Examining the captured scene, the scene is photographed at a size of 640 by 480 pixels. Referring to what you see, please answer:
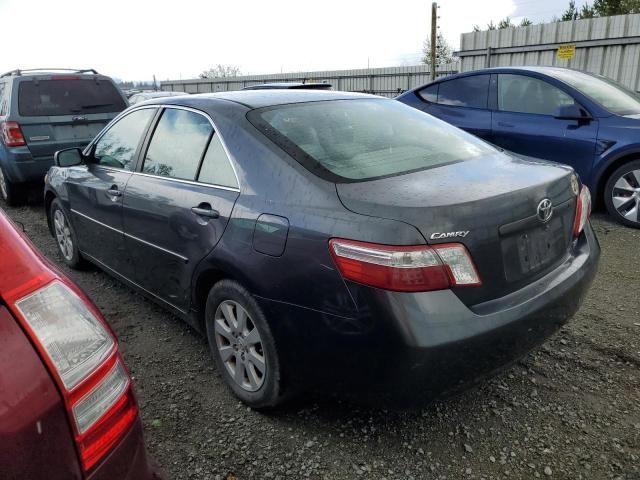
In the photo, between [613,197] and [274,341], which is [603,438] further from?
[613,197]

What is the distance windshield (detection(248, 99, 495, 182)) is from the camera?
2.24 m

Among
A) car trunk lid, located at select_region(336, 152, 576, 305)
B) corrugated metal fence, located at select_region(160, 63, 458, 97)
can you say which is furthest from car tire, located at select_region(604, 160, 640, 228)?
corrugated metal fence, located at select_region(160, 63, 458, 97)

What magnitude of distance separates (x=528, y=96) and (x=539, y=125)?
0.42 metres

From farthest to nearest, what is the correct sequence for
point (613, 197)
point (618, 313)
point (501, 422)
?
point (613, 197), point (618, 313), point (501, 422)

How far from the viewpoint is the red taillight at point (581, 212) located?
2476 mm

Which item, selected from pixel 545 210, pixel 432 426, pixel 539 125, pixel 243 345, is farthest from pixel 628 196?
pixel 243 345

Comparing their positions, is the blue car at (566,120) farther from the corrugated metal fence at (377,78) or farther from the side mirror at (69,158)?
the corrugated metal fence at (377,78)

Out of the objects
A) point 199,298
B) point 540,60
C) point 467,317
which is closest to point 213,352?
point 199,298

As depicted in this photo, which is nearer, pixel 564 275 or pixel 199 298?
pixel 564 275

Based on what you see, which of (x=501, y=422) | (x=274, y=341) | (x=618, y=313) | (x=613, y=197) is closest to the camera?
(x=274, y=341)

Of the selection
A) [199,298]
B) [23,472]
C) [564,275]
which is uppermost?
[23,472]

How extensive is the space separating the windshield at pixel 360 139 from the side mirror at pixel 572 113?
2.91 metres

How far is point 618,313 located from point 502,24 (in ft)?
113

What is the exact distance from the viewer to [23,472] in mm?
954
